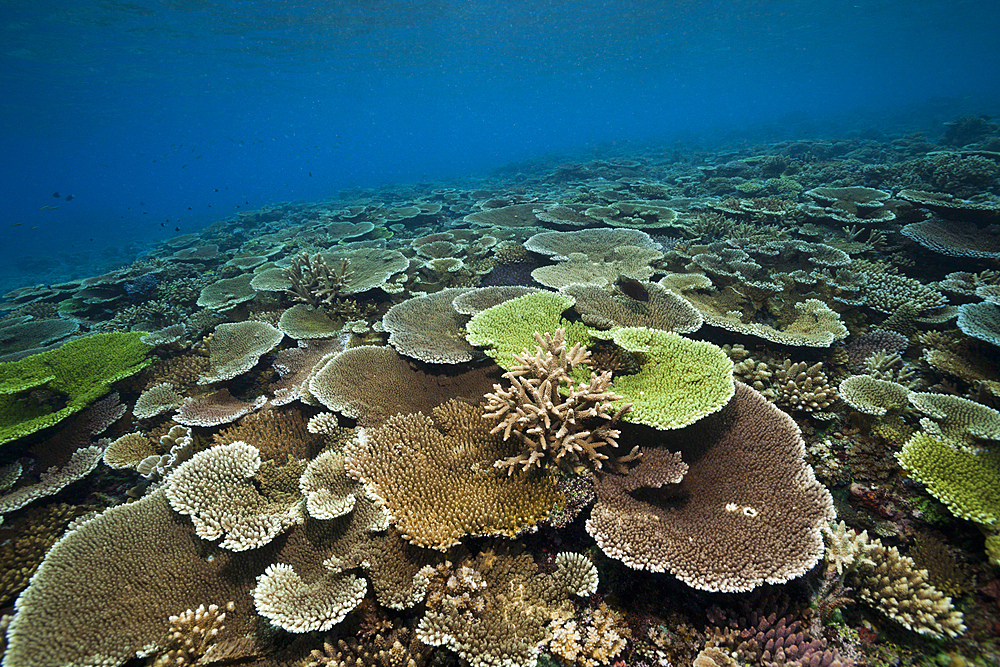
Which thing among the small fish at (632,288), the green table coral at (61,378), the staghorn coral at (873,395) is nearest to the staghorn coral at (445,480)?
the small fish at (632,288)

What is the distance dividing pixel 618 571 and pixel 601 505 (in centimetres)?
53

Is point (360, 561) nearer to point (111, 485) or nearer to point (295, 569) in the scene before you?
point (295, 569)

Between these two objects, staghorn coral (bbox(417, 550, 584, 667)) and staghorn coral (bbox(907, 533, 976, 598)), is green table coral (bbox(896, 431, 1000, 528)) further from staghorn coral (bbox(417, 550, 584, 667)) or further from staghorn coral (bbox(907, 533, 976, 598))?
staghorn coral (bbox(417, 550, 584, 667))

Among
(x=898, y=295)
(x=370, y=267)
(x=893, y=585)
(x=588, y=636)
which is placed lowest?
(x=588, y=636)

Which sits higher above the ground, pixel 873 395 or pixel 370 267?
pixel 370 267

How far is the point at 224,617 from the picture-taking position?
2.79 meters

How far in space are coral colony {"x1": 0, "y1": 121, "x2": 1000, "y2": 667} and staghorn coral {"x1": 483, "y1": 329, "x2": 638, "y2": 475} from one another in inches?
1.2

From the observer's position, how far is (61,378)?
505 cm

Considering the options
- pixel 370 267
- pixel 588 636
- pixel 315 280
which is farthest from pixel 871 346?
pixel 315 280

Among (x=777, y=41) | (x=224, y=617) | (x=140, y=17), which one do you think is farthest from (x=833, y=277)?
(x=777, y=41)

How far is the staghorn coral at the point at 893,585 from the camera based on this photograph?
7.82ft

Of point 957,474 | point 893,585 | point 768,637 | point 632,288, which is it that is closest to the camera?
point 768,637

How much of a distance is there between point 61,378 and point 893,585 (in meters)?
9.30

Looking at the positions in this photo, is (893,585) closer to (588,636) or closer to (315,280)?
(588,636)
